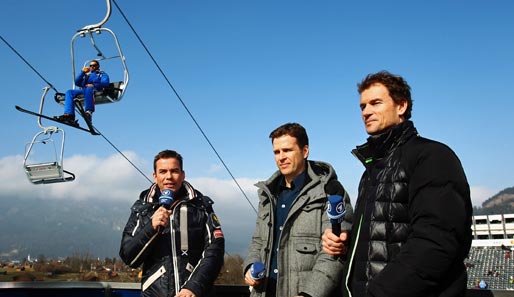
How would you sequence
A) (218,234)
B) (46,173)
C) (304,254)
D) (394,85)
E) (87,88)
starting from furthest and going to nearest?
(87,88)
(46,173)
(218,234)
(304,254)
(394,85)

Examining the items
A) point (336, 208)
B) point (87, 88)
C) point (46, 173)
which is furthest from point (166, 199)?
point (87, 88)

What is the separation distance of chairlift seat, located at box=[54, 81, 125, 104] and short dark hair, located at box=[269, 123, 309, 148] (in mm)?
6815

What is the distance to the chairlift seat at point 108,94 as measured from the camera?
9789 millimetres

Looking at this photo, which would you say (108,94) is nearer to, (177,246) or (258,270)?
(177,246)

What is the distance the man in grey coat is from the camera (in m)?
3.11

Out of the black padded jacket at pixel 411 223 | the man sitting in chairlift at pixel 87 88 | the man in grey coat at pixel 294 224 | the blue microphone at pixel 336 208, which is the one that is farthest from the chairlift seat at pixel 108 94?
the black padded jacket at pixel 411 223

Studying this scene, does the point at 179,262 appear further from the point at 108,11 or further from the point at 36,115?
the point at 36,115

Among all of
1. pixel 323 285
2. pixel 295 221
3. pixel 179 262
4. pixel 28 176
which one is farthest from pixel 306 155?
pixel 28 176

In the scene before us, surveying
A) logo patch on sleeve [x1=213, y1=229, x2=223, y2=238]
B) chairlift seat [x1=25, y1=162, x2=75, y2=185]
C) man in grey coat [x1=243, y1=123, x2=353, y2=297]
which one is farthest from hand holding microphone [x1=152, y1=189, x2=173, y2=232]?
chairlift seat [x1=25, y1=162, x2=75, y2=185]

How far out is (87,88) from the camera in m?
9.60

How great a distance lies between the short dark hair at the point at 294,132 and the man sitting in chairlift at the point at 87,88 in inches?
264

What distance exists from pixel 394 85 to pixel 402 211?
2.53ft

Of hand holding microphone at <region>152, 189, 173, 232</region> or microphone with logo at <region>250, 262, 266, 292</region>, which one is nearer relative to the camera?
microphone with logo at <region>250, 262, 266, 292</region>

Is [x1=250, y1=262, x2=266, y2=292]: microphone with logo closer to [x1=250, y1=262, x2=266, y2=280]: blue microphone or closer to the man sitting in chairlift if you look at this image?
[x1=250, y1=262, x2=266, y2=280]: blue microphone
